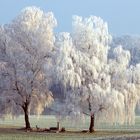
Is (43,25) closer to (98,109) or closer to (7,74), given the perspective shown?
(7,74)

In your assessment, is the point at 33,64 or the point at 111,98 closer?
the point at 111,98

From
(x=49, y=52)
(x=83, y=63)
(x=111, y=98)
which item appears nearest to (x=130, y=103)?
(x=111, y=98)

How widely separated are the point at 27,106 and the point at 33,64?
4227 mm

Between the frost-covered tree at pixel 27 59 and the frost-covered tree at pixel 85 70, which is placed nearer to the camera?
the frost-covered tree at pixel 85 70

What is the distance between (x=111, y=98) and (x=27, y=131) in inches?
333

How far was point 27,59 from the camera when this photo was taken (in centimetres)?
5606

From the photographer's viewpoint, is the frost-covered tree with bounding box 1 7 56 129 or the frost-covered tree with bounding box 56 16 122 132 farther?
the frost-covered tree with bounding box 1 7 56 129

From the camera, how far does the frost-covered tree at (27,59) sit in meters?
55.8

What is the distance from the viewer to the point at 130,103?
178ft

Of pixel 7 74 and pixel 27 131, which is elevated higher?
pixel 7 74

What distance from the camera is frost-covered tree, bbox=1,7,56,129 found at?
55750 mm

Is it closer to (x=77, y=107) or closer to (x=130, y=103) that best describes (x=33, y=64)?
(x=77, y=107)

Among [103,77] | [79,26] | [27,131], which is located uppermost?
[79,26]

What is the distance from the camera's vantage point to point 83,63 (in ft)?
180
